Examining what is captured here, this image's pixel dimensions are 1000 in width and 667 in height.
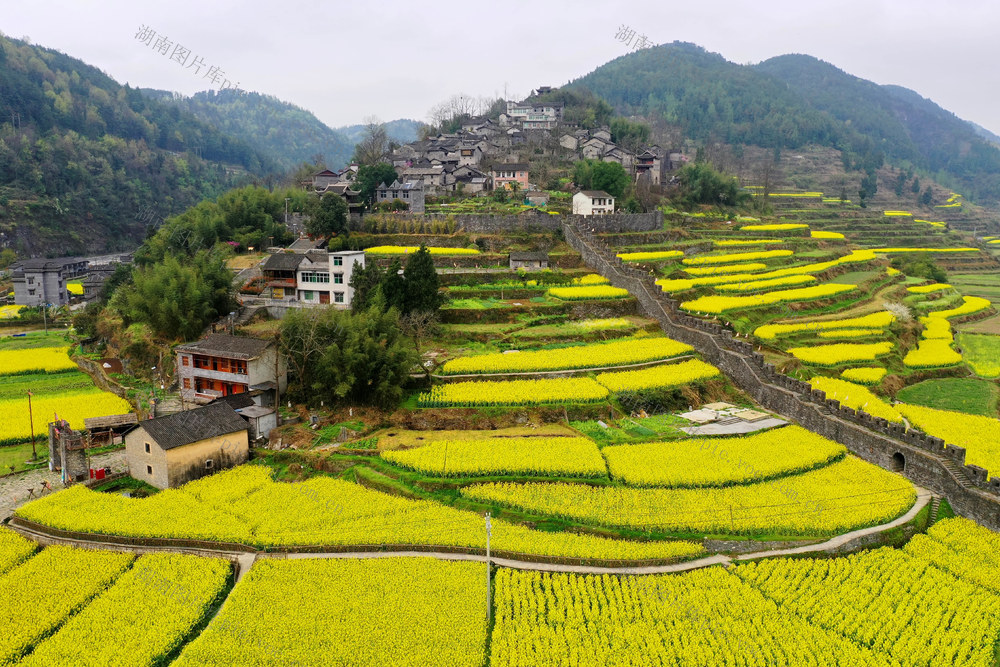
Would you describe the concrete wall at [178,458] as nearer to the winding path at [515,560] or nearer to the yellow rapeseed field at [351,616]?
the winding path at [515,560]

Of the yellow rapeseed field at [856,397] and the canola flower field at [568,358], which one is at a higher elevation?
the canola flower field at [568,358]

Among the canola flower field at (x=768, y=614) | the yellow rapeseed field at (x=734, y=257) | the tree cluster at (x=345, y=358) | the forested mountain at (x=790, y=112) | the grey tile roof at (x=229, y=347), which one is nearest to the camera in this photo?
the canola flower field at (x=768, y=614)

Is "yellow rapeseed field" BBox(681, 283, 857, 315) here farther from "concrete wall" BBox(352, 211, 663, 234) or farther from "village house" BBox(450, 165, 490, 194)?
"village house" BBox(450, 165, 490, 194)

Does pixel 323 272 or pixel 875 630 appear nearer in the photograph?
pixel 875 630

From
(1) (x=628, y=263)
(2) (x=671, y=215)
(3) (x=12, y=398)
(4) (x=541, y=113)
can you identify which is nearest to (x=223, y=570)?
(3) (x=12, y=398)

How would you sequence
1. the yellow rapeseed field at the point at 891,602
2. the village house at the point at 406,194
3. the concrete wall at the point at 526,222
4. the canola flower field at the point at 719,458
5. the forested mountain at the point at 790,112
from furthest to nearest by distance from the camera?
the forested mountain at the point at 790,112 < the village house at the point at 406,194 < the concrete wall at the point at 526,222 < the canola flower field at the point at 719,458 < the yellow rapeseed field at the point at 891,602

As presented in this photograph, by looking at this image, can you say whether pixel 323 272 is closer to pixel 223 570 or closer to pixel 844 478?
pixel 223 570

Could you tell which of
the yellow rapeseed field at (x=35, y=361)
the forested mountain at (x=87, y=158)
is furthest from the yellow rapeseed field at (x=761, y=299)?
the forested mountain at (x=87, y=158)
